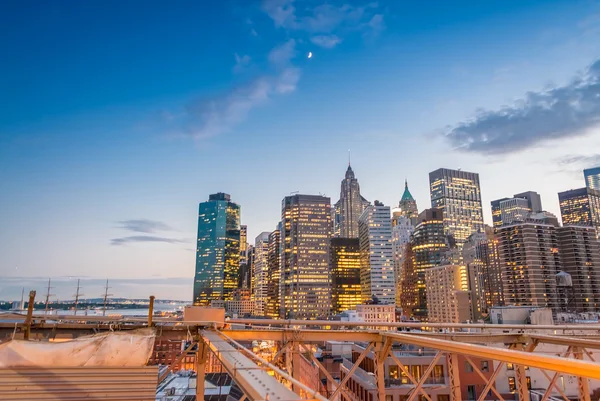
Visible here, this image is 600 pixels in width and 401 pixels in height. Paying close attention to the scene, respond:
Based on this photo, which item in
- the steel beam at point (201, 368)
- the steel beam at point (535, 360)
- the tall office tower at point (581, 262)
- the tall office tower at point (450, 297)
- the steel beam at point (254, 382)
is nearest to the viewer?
the steel beam at point (254, 382)

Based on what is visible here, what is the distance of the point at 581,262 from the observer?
186m

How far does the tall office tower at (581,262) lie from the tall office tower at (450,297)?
44429mm

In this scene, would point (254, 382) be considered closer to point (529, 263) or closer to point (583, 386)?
point (583, 386)

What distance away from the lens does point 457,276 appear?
189125 mm

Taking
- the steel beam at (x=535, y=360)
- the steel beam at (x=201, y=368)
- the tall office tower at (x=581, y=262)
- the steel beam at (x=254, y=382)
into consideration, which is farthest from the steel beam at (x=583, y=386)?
the tall office tower at (x=581, y=262)

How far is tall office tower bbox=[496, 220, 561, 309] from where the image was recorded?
171 meters

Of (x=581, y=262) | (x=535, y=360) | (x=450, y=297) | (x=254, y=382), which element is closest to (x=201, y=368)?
(x=254, y=382)

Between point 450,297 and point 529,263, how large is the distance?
1457 inches

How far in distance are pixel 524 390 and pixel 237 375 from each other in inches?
371

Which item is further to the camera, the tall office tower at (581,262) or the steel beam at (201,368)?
the tall office tower at (581,262)

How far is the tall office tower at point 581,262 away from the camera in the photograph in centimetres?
17788

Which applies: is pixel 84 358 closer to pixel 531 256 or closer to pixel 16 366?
pixel 16 366

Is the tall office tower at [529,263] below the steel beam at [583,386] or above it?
above

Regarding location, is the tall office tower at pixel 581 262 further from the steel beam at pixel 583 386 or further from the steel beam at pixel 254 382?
the steel beam at pixel 254 382
